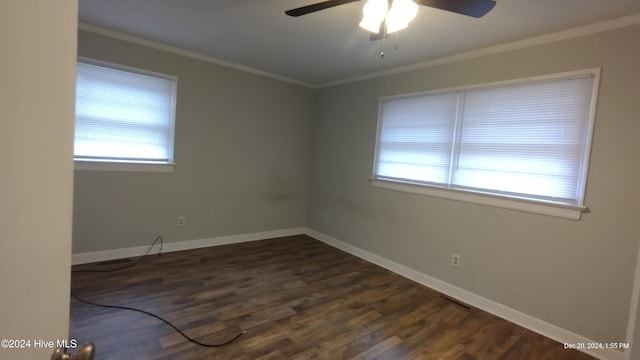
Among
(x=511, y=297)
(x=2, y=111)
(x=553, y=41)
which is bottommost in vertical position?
(x=511, y=297)

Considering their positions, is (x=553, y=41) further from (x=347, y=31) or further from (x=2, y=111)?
(x=2, y=111)

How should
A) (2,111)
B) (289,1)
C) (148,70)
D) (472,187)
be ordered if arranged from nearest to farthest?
(2,111)
(289,1)
(472,187)
(148,70)

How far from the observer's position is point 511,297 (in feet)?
8.80

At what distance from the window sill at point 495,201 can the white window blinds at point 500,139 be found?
6 centimetres

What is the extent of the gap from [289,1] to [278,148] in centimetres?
257

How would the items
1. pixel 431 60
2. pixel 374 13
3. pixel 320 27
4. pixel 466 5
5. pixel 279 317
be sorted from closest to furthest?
pixel 466 5, pixel 374 13, pixel 279 317, pixel 320 27, pixel 431 60

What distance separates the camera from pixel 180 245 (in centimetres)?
385

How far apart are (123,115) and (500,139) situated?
12.8 feet

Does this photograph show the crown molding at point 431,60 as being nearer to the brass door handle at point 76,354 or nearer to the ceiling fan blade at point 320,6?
the ceiling fan blade at point 320,6

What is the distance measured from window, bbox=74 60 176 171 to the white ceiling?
1.56 feet

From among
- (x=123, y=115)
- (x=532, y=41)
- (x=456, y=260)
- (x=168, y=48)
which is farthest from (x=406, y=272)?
(x=168, y=48)

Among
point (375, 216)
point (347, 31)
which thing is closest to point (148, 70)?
point (347, 31)

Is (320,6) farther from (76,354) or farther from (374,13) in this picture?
(76,354)

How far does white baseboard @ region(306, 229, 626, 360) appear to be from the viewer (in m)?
2.28
